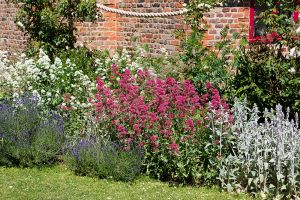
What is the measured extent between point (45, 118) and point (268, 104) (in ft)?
9.39

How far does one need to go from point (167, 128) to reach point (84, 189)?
1.11 meters

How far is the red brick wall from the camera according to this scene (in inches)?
352

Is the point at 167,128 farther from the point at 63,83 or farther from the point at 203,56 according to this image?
the point at 203,56

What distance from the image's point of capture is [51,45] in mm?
10570

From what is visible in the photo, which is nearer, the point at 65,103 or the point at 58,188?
the point at 58,188

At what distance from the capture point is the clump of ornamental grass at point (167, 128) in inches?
244

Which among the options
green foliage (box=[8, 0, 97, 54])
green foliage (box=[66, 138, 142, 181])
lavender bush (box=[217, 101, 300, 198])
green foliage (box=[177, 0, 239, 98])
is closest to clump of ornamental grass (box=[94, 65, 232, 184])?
green foliage (box=[66, 138, 142, 181])

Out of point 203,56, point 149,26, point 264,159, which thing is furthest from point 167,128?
point 149,26

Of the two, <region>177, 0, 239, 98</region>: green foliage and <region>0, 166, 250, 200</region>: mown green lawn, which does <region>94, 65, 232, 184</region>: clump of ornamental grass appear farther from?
<region>177, 0, 239, 98</region>: green foliage

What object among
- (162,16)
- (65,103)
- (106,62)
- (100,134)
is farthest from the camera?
(162,16)

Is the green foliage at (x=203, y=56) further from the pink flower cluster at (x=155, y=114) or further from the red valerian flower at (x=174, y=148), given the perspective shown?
the red valerian flower at (x=174, y=148)

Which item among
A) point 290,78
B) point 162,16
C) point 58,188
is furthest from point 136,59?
point 58,188

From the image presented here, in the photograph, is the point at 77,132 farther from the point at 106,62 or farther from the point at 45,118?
the point at 106,62

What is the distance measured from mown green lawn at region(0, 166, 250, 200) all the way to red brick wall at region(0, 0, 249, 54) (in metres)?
3.24
